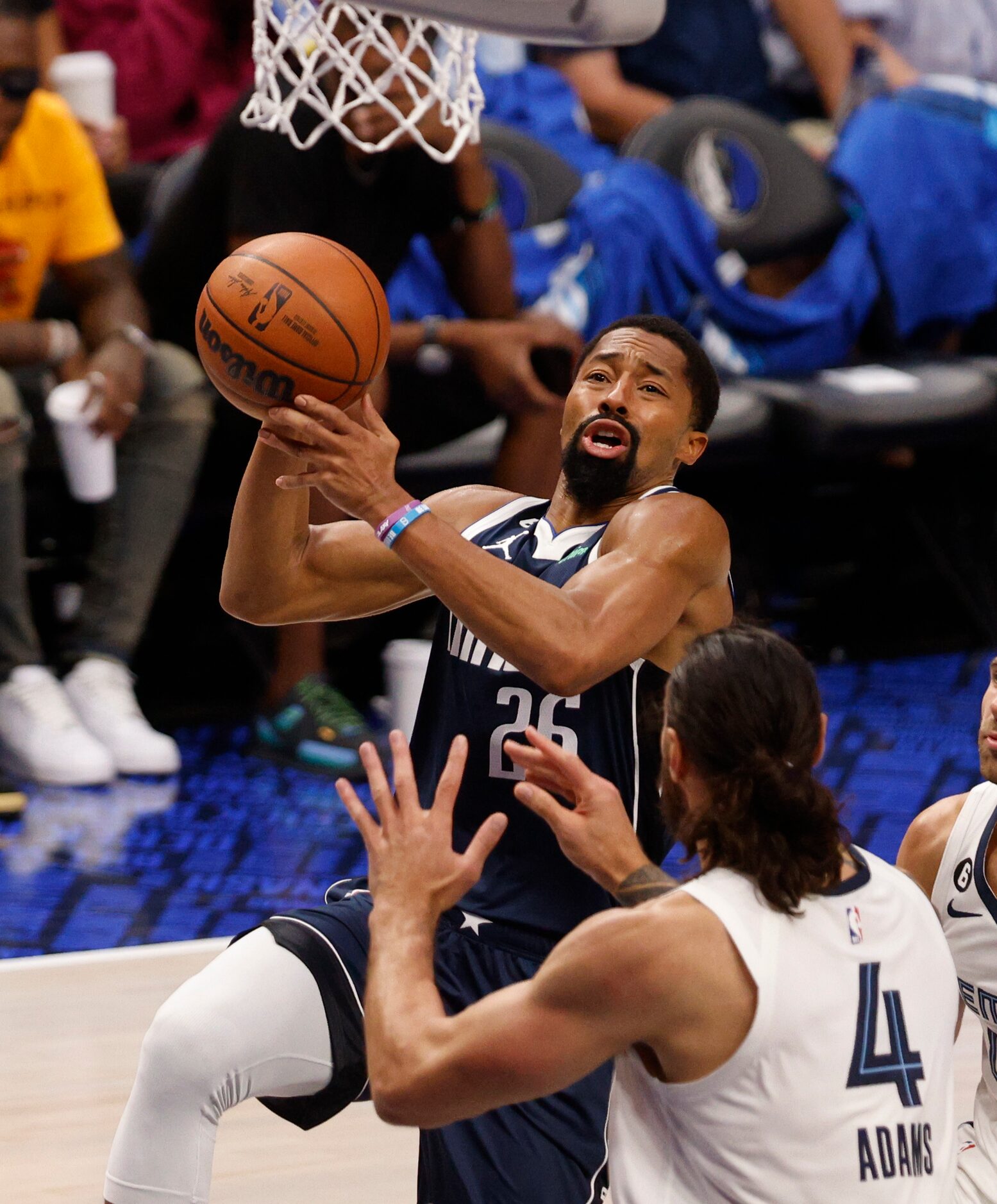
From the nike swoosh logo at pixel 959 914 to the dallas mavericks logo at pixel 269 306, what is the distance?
1.18 m

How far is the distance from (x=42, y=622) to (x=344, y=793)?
382 centimetres

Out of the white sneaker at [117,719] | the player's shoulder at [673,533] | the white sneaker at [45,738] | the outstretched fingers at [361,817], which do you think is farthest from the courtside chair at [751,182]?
the outstretched fingers at [361,817]

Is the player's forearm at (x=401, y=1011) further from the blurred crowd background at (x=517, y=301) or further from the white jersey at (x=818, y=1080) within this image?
the blurred crowd background at (x=517, y=301)

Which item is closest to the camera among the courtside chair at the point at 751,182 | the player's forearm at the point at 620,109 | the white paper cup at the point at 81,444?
the white paper cup at the point at 81,444

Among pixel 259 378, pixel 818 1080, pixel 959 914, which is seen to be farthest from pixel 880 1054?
pixel 259 378

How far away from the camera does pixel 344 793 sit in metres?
2.00

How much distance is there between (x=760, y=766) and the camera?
1765 millimetres

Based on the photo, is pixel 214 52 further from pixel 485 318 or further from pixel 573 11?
pixel 573 11

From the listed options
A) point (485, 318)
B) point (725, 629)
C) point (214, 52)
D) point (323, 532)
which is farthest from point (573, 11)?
point (214, 52)

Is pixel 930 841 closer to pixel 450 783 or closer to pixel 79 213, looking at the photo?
pixel 450 783

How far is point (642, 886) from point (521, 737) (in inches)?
22.6

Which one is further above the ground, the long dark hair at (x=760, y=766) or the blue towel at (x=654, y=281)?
the long dark hair at (x=760, y=766)

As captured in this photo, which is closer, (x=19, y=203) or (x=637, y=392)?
(x=637, y=392)

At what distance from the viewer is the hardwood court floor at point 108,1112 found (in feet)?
9.18
